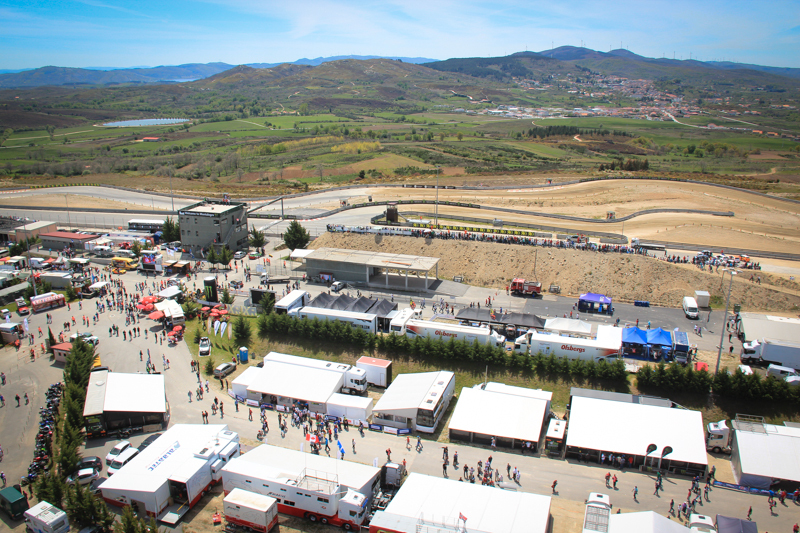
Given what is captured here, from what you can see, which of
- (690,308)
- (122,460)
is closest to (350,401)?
(122,460)

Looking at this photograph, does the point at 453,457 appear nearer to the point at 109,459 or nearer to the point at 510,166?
the point at 109,459

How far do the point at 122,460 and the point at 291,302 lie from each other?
63.6 feet

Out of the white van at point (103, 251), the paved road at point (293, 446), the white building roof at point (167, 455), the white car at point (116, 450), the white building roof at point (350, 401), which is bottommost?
the paved road at point (293, 446)

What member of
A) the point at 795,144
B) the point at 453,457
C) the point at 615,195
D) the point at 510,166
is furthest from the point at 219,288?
the point at 795,144

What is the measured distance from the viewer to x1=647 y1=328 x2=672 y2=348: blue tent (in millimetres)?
37656

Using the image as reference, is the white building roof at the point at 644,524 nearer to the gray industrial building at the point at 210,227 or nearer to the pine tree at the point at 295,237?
the pine tree at the point at 295,237

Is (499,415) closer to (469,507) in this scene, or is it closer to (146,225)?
(469,507)

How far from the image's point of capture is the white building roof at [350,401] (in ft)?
108

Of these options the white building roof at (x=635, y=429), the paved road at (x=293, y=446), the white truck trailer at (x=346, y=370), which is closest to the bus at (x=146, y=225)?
the paved road at (x=293, y=446)

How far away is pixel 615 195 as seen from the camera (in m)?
82.7

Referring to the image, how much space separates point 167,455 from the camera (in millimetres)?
27000

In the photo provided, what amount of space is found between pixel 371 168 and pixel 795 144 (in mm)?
128063

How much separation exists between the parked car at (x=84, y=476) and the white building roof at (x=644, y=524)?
25.8m

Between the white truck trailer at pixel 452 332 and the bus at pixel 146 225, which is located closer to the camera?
the white truck trailer at pixel 452 332
